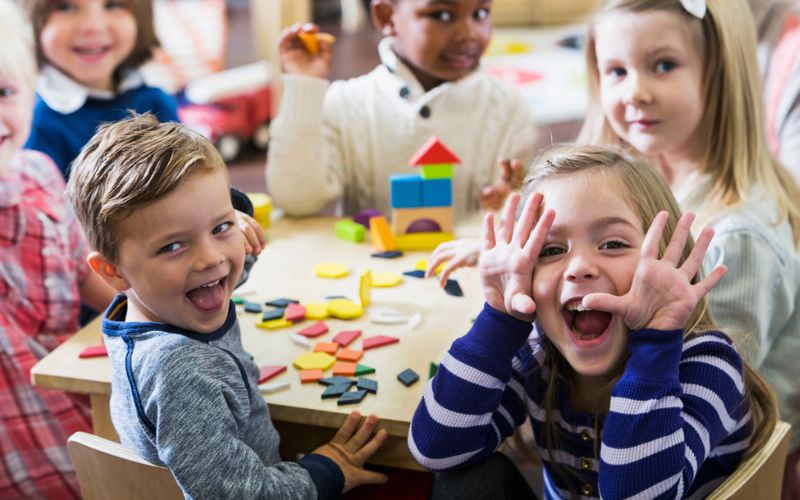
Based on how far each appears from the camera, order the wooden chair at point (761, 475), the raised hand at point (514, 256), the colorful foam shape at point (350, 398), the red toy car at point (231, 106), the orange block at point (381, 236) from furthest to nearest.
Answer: the red toy car at point (231, 106), the orange block at point (381, 236), the colorful foam shape at point (350, 398), the raised hand at point (514, 256), the wooden chair at point (761, 475)

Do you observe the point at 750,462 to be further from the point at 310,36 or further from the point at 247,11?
the point at 247,11

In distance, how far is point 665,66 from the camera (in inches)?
56.4

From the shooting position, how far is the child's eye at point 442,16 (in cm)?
170

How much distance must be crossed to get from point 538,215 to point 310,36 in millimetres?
791

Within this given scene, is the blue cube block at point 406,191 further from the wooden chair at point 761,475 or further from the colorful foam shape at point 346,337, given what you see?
the wooden chair at point 761,475

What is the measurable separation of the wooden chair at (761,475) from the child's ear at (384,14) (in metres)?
1.10

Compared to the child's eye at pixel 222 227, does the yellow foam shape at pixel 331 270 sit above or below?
below

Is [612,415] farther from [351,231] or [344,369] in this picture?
[351,231]

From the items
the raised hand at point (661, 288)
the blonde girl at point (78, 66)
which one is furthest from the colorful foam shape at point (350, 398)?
the blonde girl at point (78, 66)

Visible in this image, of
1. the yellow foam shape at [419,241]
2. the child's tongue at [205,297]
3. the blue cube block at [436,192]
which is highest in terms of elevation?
the child's tongue at [205,297]

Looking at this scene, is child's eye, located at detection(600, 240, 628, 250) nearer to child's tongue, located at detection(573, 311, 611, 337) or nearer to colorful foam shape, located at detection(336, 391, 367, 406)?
child's tongue, located at detection(573, 311, 611, 337)

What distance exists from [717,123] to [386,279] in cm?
59

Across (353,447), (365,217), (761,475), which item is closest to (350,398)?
(353,447)

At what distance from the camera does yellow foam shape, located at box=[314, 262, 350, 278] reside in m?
1.48
